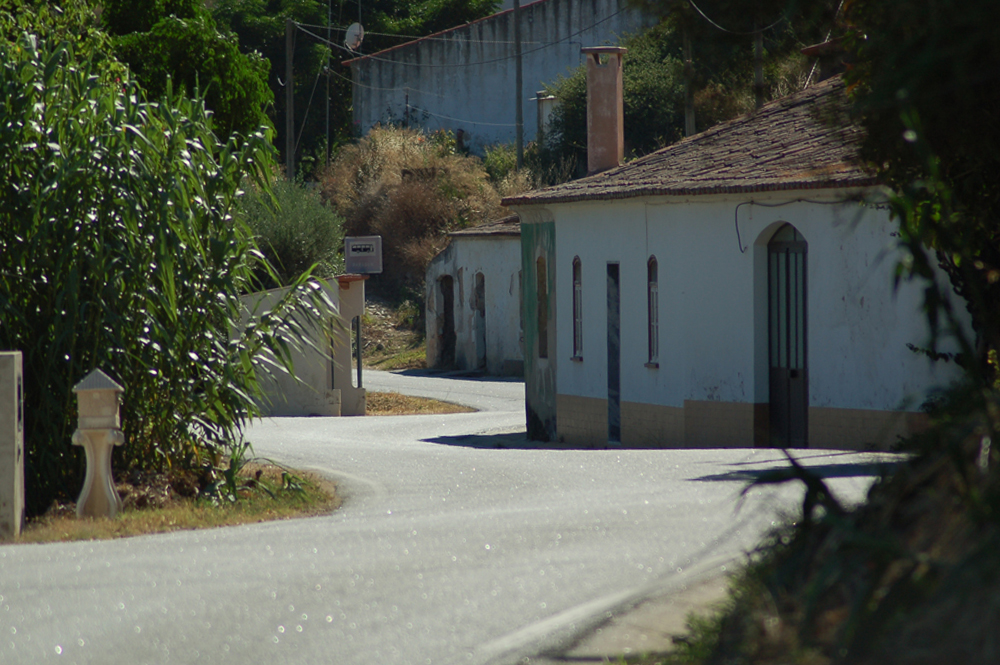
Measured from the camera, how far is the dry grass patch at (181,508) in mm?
9026

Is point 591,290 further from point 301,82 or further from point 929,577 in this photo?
point 301,82

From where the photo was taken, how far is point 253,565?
7246 mm

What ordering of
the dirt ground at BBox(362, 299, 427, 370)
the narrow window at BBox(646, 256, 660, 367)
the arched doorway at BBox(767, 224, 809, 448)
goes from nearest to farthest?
the arched doorway at BBox(767, 224, 809, 448), the narrow window at BBox(646, 256, 660, 367), the dirt ground at BBox(362, 299, 427, 370)

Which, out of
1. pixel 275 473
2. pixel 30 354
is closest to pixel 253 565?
pixel 30 354

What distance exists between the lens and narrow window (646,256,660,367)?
60.6ft

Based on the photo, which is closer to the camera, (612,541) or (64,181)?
(612,541)

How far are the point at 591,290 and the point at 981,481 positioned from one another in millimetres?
17047

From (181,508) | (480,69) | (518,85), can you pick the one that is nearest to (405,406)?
(181,508)

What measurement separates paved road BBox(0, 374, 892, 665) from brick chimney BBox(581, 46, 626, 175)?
12.8 metres

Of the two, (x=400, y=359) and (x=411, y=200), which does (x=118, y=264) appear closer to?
(x=400, y=359)

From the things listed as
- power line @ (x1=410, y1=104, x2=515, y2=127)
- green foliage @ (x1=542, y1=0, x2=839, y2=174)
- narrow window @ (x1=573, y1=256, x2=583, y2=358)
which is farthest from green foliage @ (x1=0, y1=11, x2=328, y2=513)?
power line @ (x1=410, y1=104, x2=515, y2=127)

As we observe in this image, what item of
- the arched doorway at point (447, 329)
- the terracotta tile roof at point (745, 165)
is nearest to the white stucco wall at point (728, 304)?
the terracotta tile roof at point (745, 165)

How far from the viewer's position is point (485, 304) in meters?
33.8

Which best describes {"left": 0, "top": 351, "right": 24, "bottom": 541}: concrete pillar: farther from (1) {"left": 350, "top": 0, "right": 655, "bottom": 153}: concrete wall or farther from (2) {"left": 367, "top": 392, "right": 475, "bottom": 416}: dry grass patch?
(1) {"left": 350, "top": 0, "right": 655, "bottom": 153}: concrete wall
